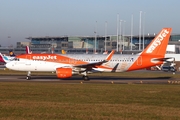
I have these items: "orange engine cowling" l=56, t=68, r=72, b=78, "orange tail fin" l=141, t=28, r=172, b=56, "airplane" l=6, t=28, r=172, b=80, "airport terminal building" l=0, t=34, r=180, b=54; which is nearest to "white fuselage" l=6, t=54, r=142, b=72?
"airplane" l=6, t=28, r=172, b=80

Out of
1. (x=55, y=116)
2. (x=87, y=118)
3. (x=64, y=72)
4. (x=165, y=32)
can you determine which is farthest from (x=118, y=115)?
(x=165, y=32)

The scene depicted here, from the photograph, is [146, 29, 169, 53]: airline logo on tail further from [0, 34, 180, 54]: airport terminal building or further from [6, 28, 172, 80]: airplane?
[0, 34, 180, 54]: airport terminal building

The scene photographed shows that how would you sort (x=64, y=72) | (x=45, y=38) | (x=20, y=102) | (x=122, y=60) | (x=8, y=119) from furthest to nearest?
(x=45, y=38) → (x=122, y=60) → (x=64, y=72) → (x=20, y=102) → (x=8, y=119)

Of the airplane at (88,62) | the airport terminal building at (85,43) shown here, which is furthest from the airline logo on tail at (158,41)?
the airport terminal building at (85,43)

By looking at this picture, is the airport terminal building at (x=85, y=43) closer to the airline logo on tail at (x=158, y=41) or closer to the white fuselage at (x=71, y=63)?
the airline logo on tail at (x=158, y=41)

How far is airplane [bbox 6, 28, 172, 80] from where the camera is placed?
156ft

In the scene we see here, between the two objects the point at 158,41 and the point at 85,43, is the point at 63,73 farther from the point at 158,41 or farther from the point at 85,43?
the point at 85,43

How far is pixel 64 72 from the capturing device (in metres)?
45.3

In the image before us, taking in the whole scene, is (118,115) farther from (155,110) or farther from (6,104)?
(6,104)

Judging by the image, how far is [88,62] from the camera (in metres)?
49.0

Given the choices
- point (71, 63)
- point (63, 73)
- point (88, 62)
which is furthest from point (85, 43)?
point (63, 73)

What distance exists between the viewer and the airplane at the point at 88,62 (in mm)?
47562

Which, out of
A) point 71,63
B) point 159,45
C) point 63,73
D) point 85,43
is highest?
point 159,45

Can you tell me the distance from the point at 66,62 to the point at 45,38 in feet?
500
